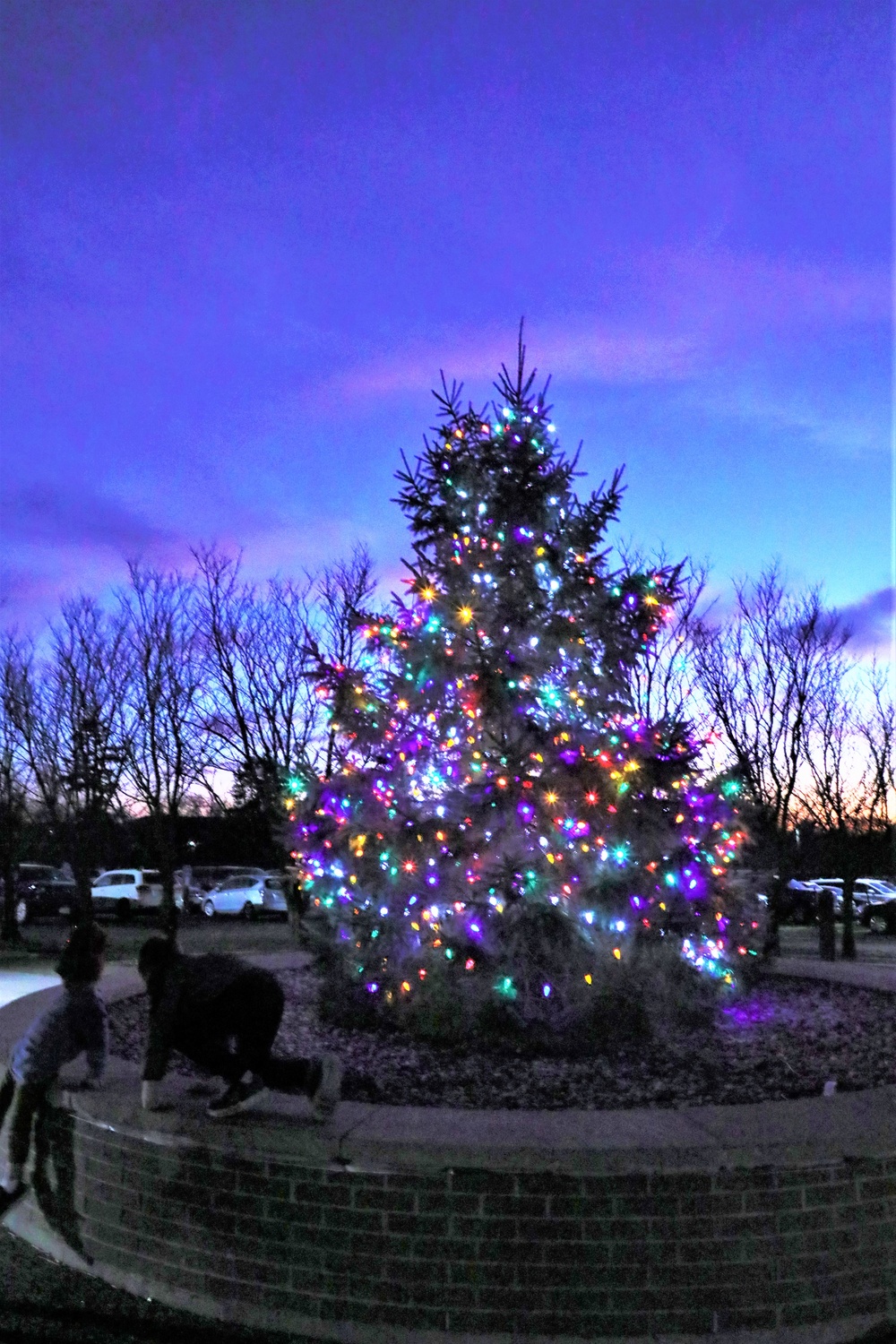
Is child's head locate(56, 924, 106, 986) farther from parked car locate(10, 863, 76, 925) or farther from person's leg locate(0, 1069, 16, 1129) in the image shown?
parked car locate(10, 863, 76, 925)

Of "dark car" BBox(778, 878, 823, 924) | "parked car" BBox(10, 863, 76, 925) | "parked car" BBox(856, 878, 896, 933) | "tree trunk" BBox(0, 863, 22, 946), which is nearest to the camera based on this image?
"tree trunk" BBox(0, 863, 22, 946)

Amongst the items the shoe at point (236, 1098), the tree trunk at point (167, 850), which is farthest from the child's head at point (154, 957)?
the tree trunk at point (167, 850)

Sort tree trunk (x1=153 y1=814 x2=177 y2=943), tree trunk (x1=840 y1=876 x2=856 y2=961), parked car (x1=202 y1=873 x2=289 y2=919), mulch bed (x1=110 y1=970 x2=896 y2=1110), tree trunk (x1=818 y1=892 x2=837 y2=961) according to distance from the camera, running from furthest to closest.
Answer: parked car (x1=202 y1=873 x2=289 y2=919) < tree trunk (x1=153 y1=814 x2=177 y2=943) < tree trunk (x1=840 y1=876 x2=856 y2=961) < tree trunk (x1=818 y1=892 x2=837 y2=961) < mulch bed (x1=110 y1=970 x2=896 y2=1110)

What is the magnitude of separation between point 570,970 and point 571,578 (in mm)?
2603

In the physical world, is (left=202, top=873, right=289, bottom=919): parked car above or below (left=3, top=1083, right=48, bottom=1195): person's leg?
below

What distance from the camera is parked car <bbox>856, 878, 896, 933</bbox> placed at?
29.8 metres

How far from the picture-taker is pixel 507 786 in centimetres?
700

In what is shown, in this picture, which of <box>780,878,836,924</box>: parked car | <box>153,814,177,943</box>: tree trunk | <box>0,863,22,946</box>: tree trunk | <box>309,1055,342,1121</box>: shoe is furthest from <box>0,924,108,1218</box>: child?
<box>780,878,836,924</box>: parked car

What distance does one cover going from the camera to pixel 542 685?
7422 mm

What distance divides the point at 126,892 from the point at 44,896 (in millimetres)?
3202

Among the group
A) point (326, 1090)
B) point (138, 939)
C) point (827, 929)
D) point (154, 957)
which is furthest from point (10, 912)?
point (326, 1090)

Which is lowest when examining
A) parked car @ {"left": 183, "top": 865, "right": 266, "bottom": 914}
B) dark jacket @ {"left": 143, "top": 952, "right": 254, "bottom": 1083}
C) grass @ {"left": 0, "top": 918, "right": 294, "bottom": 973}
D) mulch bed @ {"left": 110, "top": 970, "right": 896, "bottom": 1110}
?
grass @ {"left": 0, "top": 918, "right": 294, "bottom": 973}

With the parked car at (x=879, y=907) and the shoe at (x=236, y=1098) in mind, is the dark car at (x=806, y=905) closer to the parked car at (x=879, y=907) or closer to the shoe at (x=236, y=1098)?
the parked car at (x=879, y=907)

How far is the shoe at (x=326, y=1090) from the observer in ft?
14.5
